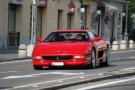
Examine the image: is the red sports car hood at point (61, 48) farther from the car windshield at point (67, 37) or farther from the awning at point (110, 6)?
the awning at point (110, 6)

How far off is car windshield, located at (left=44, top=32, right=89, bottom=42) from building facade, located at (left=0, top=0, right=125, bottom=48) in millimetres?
18135

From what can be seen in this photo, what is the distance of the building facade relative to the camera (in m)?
43.7

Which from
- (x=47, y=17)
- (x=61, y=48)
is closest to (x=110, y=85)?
(x=61, y=48)

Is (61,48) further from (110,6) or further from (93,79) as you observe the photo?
(110,6)

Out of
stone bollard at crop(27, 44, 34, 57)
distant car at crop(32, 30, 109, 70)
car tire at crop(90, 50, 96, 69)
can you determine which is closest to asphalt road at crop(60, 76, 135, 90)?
distant car at crop(32, 30, 109, 70)

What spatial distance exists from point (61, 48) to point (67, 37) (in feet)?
4.61

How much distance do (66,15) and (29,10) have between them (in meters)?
8.12

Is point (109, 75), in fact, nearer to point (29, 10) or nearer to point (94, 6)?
point (29, 10)

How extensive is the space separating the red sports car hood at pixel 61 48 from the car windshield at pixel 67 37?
2.65 ft

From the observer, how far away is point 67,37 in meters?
22.7

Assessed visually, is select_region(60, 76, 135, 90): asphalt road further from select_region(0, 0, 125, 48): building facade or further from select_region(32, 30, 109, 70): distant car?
select_region(0, 0, 125, 48): building facade

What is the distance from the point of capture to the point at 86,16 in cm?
6028

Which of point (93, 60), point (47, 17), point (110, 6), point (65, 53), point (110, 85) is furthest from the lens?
point (110, 6)

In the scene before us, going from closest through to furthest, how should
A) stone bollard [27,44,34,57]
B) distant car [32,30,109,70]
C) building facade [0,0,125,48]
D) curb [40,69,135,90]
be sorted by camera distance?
1. curb [40,69,135,90]
2. distant car [32,30,109,70]
3. stone bollard [27,44,34,57]
4. building facade [0,0,125,48]
